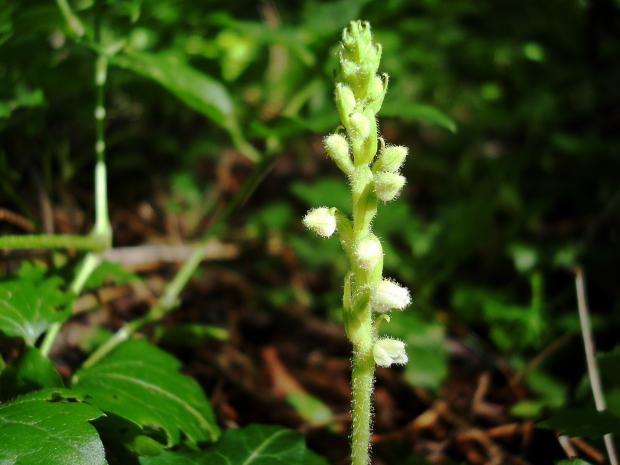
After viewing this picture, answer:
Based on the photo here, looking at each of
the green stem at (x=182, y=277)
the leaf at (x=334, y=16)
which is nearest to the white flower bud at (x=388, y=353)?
the green stem at (x=182, y=277)

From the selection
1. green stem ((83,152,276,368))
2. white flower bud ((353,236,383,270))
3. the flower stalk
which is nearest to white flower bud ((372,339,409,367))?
the flower stalk

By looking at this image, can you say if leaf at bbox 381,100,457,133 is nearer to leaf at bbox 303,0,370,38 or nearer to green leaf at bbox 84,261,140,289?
leaf at bbox 303,0,370,38

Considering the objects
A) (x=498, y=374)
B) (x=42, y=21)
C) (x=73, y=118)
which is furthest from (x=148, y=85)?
(x=498, y=374)

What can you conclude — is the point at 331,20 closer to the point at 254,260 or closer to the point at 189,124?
the point at 254,260

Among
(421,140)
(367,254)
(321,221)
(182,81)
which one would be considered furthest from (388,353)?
(421,140)

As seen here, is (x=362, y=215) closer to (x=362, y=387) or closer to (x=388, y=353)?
(x=388, y=353)

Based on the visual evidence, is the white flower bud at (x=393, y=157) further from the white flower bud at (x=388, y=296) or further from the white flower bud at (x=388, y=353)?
the white flower bud at (x=388, y=353)

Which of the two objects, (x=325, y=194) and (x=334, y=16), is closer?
(x=334, y=16)
